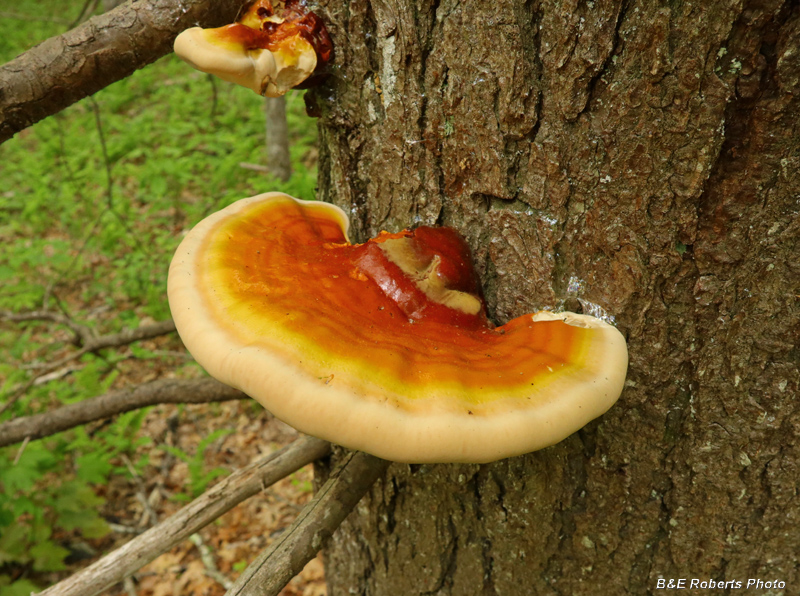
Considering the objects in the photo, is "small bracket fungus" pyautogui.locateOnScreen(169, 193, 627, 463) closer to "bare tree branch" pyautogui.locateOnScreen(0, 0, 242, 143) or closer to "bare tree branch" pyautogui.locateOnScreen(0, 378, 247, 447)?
"bare tree branch" pyautogui.locateOnScreen(0, 0, 242, 143)

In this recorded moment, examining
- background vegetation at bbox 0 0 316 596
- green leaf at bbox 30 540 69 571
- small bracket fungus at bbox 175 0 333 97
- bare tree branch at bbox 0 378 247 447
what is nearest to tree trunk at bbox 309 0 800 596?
small bracket fungus at bbox 175 0 333 97

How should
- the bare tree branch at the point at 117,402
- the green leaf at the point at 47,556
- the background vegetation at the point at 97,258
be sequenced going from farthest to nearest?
the background vegetation at the point at 97,258
the green leaf at the point at 47,556
the bare tree branch at the point at 117,402

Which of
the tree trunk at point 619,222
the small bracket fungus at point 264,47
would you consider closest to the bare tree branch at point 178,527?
the tree trunk at point 619,222

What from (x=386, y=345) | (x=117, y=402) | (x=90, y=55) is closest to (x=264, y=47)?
(x=90, y=55)

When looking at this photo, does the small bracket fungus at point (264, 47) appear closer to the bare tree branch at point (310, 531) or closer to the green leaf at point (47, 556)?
the bare tree branch at point (310, 531)

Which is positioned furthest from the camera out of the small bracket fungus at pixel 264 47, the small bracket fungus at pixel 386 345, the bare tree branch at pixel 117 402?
the bare tree branch at pixel 117 402

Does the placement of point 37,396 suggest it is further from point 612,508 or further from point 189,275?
point 612,508

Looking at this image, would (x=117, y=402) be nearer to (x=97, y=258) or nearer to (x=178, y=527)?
(x=178, y=527)
